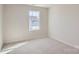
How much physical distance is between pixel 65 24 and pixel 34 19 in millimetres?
1216

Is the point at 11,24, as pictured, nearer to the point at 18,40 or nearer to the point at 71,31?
the point at 18,40

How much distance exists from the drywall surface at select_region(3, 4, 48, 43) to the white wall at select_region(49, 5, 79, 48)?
36 cm

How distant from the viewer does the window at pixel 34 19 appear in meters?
4.43

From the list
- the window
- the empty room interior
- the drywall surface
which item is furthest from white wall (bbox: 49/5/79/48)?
the window

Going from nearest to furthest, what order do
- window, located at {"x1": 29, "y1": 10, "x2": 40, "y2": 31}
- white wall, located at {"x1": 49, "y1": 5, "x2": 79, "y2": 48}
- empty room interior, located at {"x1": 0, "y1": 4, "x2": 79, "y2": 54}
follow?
white wall, located at {"x1": 49, "y1": 5, "x2": 79, "y2": 48} → empty room interior, located at {"x1": 0, "y1": 4, "x2": 79, "y2": 54} → window, located at {"x1": 29, "y1": 10, "x2": 40, "y2": 31}

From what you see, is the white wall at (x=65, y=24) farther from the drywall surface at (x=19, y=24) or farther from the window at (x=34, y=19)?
the window at (x=34, y=19)

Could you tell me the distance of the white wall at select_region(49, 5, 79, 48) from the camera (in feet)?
12.3

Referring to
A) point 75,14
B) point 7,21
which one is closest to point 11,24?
point 7,21

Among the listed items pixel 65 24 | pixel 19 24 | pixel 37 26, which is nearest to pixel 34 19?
pixel 37 26

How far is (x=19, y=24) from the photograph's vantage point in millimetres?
4852

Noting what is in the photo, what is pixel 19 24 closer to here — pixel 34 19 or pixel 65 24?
pixel 34 19

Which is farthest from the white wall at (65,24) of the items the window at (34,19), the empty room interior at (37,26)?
the window at (34,19)

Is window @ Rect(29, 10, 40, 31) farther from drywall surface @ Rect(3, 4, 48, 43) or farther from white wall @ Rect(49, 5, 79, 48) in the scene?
white wall @ Rect(49, 5, 79, 48)
